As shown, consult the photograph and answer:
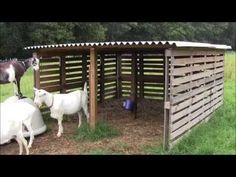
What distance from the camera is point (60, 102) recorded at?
31.1 ft

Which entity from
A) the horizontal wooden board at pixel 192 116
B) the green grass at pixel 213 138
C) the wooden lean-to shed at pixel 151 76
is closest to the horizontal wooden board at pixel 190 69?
the wooden lean-to shed at pixel 151 76

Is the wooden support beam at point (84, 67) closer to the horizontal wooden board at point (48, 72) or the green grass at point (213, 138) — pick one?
the horizontal wooden board at point (48, 72)

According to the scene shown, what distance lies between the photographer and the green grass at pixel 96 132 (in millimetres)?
8945

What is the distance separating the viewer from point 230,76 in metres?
23.2

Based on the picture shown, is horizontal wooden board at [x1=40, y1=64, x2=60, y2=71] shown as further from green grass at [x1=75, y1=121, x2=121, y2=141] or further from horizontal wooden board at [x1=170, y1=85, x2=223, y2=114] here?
horizontal wooden board at [x1=170, y1=85, x2=223, y2=114]

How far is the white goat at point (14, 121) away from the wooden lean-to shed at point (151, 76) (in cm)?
185

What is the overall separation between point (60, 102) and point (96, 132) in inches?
45.1

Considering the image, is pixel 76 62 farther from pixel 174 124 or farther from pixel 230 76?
pixel 230 76

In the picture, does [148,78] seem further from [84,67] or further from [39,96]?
[39,96]

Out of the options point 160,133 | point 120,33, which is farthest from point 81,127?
point 120,33

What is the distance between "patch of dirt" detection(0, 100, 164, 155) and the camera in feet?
27.1

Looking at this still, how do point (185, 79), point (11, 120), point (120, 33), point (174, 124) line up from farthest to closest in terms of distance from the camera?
point (120, 33) → point (185, 79) → point (174, 124) → point (11, 120)

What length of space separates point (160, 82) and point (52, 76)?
178 inches

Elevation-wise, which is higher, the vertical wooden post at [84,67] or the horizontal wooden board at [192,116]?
the vertical wooden post at [84,67]
